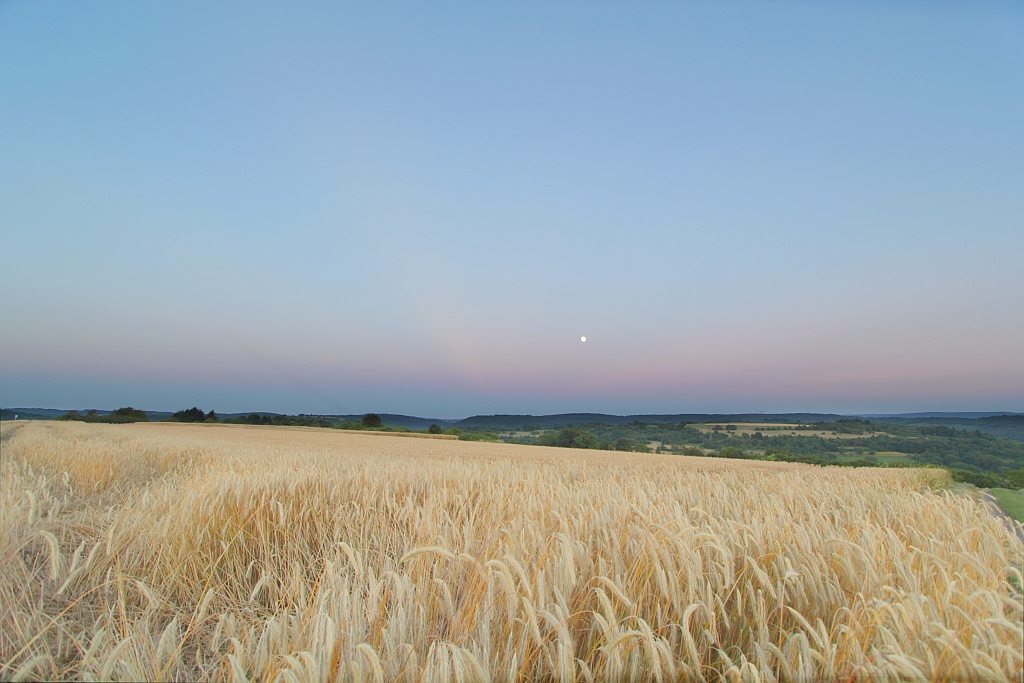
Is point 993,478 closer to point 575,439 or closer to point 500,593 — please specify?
point 500,593

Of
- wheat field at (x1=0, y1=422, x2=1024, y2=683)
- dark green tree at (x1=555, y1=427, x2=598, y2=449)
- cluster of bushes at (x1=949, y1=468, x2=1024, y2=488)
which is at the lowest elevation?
dark green tree at (x1=555, y1=427, x2=598, y2=449)

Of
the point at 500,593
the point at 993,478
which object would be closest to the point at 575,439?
the point at 993,478

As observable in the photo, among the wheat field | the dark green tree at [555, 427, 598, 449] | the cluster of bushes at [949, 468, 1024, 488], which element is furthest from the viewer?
the dark green tree at [555, 427, 598, 449]

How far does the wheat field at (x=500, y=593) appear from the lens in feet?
5.02

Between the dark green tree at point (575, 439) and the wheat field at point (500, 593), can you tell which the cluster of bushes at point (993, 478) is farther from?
the dark green tree at point (575, 439)

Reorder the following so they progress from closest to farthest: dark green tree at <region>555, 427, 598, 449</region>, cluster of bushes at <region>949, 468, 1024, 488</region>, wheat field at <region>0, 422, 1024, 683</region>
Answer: wheat field at <region>0, 422, 1024, 683</region>
cluster of bushes at <region>949, 468, 1024, 488</region>
dark green tree at <region>555, 427, 598, 449</region>

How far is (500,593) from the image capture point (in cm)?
211

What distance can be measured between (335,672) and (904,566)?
2.80 m

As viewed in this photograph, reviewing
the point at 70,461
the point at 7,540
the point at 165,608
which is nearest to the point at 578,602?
the point at 165,608

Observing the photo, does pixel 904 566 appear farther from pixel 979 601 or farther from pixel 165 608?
pixel 165 608

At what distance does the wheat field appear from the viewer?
1531mm

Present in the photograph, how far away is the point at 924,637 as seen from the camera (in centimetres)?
161

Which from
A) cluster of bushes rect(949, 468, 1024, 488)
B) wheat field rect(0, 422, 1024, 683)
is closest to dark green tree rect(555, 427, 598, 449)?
cluster of bushes rect(949, 468, 1024, 488)

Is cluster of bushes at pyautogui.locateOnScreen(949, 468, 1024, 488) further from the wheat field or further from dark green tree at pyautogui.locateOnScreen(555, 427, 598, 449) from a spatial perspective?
dark green tree at pyautogui.locateOnScreen(555, 427, 598, 449)
